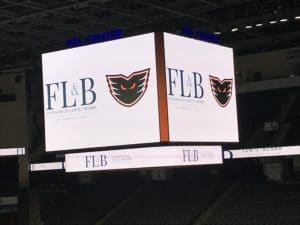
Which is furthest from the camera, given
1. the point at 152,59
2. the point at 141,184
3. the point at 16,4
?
the point at 141,184

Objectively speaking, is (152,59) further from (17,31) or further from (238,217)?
(238,217)

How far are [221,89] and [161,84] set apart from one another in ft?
4.19

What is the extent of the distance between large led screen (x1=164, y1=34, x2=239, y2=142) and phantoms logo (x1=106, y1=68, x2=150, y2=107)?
0.94 ft

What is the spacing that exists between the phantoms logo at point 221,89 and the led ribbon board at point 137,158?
0.67 metres

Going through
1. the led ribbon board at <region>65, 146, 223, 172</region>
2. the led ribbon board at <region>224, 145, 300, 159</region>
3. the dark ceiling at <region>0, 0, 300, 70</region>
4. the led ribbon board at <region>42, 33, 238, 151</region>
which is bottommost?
the led ribbon board at <region>224, 145, 300, 159</region>

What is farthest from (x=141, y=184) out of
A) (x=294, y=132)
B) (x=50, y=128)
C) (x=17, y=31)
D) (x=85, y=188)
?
(x=50, y=128)

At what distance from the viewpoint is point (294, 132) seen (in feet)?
70.2

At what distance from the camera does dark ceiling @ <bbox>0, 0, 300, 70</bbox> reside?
14852mm

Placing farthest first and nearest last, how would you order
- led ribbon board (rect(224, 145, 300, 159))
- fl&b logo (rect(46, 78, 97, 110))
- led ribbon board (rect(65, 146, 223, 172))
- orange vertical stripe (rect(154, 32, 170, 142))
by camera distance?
1. led ribbon board (rect(224, 145, 300, 159))
2. fl&b logo (rect(46, 78, 97, 110))
3. led ribbon board (rect(65, 146, 223, 172))
4. orange vertical stripe (rect(154, 32, 170, 142))

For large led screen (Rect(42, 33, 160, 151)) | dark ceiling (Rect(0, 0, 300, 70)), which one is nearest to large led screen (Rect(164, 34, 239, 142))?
large led screen (Rect(42, 33, 160, 151))

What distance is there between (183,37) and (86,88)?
4.19 feet

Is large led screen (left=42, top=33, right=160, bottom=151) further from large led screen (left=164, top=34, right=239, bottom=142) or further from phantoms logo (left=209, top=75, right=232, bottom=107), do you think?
phantoms logo (left=209, top=75, right=232, bottom=107)

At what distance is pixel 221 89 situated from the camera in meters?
7.61

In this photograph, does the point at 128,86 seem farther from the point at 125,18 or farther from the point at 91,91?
the point at 125,18
